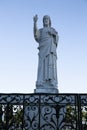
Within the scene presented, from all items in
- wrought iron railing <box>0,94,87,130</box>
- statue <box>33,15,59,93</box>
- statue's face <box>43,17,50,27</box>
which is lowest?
wrought iron railing <box>0,94,87,130</box>

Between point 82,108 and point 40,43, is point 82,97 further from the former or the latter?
point 40,43

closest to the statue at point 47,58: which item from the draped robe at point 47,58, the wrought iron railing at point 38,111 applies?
the draped robe at point 47,58

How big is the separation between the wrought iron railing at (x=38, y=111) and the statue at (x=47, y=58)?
4320 mm

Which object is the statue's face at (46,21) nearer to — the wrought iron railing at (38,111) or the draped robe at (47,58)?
the draped robe at (47,58)

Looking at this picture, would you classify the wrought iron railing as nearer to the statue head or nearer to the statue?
the statue

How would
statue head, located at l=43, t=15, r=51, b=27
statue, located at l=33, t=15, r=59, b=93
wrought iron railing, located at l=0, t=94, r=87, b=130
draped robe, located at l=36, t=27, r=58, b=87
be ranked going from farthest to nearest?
statue head, located at l=43, t=15, r=51, b=27 → draped robe, located at l=36, t=27, r=58, b=87 → statue, located at l=33, t=15, r=59, b=93 → wrought iron railing, located at l=0, t=94, r=87, b=130

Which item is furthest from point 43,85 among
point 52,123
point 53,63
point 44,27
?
point 52,123

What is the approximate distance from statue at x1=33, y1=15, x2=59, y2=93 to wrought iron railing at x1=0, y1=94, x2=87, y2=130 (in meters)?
4.32

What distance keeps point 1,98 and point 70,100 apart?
54.7 inches

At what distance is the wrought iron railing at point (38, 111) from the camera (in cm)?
547

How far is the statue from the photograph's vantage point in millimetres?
10172

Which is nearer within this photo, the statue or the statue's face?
the statue

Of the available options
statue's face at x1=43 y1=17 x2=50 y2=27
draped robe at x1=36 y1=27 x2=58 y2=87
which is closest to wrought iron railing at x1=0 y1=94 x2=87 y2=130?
draped robe at x1=36 y1=27 x2=58 y2=87

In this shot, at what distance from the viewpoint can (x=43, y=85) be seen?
33.2 ft
